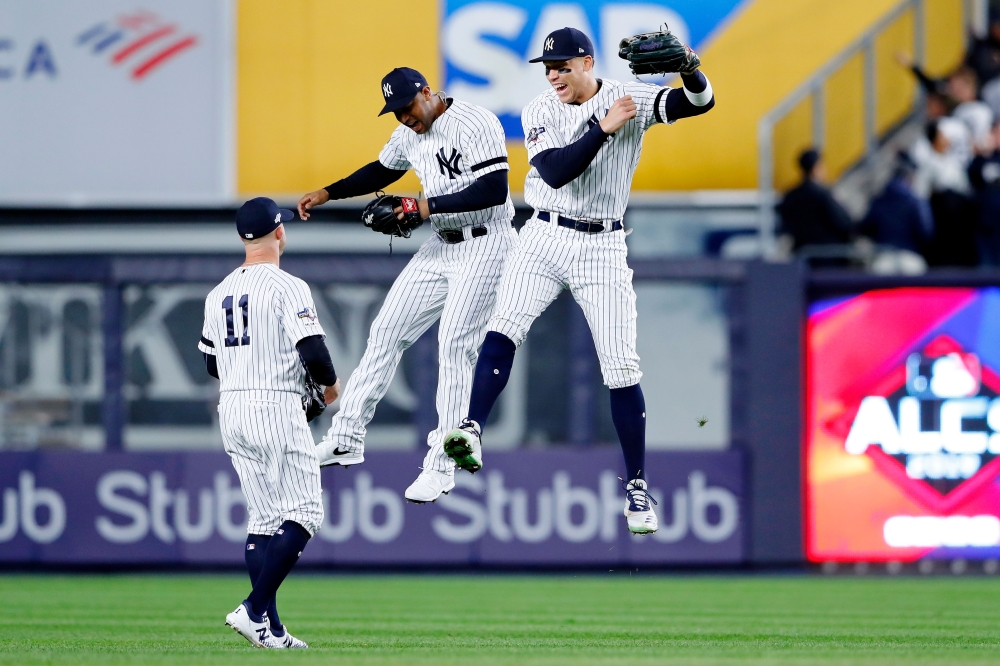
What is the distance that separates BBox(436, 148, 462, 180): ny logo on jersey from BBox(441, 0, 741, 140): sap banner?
26.5ft

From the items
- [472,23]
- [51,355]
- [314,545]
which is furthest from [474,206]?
[472,23]

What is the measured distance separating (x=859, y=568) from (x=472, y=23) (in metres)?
6.47

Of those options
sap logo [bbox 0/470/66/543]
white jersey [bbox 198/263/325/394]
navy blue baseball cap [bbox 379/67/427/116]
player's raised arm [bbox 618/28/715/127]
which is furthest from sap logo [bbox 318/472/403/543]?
player's raised arm [bbox 618/28/715/127]

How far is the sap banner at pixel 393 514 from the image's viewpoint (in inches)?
544

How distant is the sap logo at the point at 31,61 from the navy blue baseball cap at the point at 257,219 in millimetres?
9691

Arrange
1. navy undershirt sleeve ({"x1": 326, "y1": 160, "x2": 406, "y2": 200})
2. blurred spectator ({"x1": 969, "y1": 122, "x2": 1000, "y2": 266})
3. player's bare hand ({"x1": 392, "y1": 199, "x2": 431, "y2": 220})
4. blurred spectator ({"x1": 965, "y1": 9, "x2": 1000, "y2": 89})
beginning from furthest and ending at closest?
blurred spectator ({"x1": 965, "y1": 9, "x2": 1000, "y2": 89}) → blurred spectator ({"x1": 969, "y1": 122, "x2": 1000, "y2": 266}) → navy undershirt sleeve ({"x1": 326, "y1": 160, "x2": 406, "y2": 200}) → player's bare hand ({"x1": 392, "y1": 199, "x2": 431, "y2": 220})

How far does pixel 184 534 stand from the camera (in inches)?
545

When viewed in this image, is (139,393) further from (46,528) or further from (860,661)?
(860,661)

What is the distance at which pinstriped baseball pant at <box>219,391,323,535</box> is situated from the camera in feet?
24.4

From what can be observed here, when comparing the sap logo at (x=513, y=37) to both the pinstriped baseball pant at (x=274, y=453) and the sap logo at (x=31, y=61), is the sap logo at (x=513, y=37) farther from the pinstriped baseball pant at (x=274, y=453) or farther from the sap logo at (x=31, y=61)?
the pinstriped baseball pant at (x=274, y=453)

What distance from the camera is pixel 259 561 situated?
7.63 metres

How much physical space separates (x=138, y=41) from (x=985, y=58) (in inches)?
323

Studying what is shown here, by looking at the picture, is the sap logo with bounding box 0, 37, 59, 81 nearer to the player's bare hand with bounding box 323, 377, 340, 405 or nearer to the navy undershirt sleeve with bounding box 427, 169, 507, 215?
the navy undershirt sleeve with bounding box 427, 169, 507, 215

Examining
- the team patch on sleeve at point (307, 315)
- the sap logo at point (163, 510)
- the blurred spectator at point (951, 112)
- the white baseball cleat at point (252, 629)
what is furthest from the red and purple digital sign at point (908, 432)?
the team patch on sleeve at point (307, 315)
